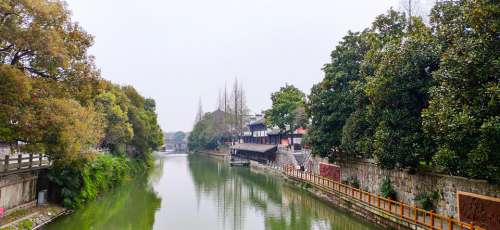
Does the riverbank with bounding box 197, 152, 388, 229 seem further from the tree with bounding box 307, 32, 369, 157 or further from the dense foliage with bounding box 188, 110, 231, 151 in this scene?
the dense foliage with bounding box 188, 110, 231, 151

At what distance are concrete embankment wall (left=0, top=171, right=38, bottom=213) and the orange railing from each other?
15.4 metres

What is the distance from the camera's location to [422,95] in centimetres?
1602

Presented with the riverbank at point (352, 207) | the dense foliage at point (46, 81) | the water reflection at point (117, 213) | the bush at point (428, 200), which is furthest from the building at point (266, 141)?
the dense foliage at point (46, 81)

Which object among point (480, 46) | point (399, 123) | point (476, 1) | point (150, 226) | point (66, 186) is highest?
point (476, 1)

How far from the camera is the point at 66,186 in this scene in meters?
19.2

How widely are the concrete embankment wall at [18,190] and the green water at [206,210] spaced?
5.49 feet

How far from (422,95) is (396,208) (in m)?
4.99

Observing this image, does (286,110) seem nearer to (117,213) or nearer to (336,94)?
(336,94)

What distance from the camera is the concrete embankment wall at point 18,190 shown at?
14.9 meters

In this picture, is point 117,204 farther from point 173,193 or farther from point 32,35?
point 32,35

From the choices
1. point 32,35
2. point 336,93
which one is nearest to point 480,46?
point 336,93

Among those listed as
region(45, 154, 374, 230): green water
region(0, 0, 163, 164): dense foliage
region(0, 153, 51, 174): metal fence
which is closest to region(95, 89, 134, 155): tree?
region(45, 154, 374, 230): green water

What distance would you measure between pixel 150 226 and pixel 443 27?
1467 cm

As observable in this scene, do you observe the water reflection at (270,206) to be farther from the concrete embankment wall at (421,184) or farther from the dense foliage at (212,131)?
the dense foliage at (212,131)
